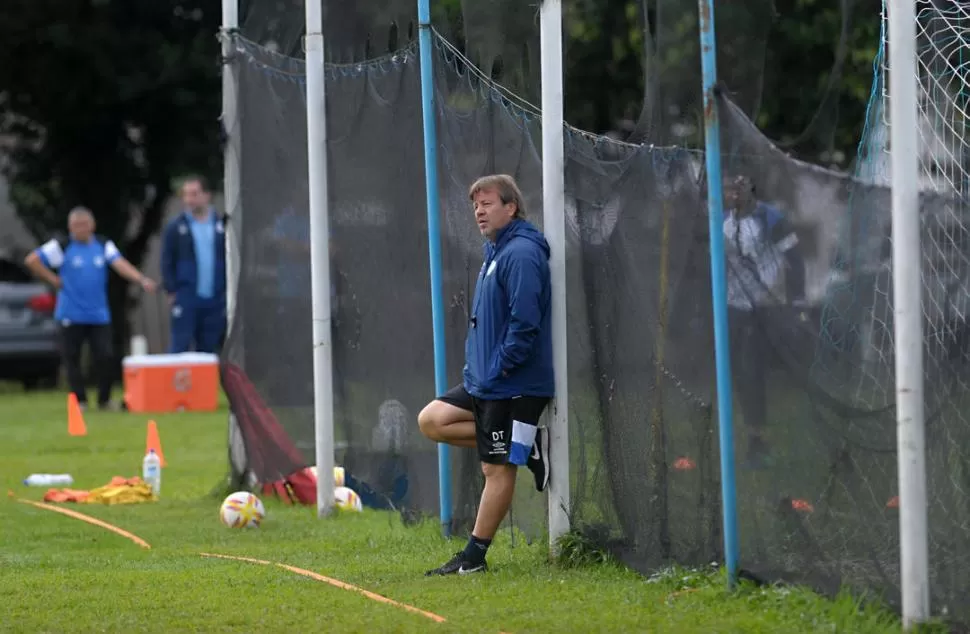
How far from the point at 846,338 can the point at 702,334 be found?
89cm

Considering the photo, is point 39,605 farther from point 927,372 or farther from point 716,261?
point 927,372

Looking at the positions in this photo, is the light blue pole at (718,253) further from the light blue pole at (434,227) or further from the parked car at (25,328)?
the parked car at (25,328)

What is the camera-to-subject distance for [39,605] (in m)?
6.97

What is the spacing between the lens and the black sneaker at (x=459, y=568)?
750 cm

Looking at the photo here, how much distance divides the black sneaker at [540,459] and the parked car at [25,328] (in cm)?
1585

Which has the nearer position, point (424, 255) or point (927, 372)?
point (927, 372)

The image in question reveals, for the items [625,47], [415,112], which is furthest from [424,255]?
[625,47]

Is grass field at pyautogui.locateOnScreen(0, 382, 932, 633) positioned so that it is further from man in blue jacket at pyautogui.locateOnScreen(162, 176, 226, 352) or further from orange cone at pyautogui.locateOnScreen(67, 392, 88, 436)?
man in blue jacket at pyautogui.locateOnScreen(162, 176, 226, 352)

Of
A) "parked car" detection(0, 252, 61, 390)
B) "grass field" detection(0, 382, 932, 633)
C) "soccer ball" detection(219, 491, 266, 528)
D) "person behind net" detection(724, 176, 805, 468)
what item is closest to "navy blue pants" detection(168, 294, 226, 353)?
"parked car" detection(0, 252, 61, 390)

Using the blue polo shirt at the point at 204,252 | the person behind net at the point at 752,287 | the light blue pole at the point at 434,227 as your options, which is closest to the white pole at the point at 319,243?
the light blue pole at the point at 434,227

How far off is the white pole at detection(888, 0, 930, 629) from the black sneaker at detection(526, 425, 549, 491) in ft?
7.83

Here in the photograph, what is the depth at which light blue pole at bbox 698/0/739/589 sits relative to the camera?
6273mm

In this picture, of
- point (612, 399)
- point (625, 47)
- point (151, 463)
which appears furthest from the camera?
point (625, 47)

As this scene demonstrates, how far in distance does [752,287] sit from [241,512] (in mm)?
4234
